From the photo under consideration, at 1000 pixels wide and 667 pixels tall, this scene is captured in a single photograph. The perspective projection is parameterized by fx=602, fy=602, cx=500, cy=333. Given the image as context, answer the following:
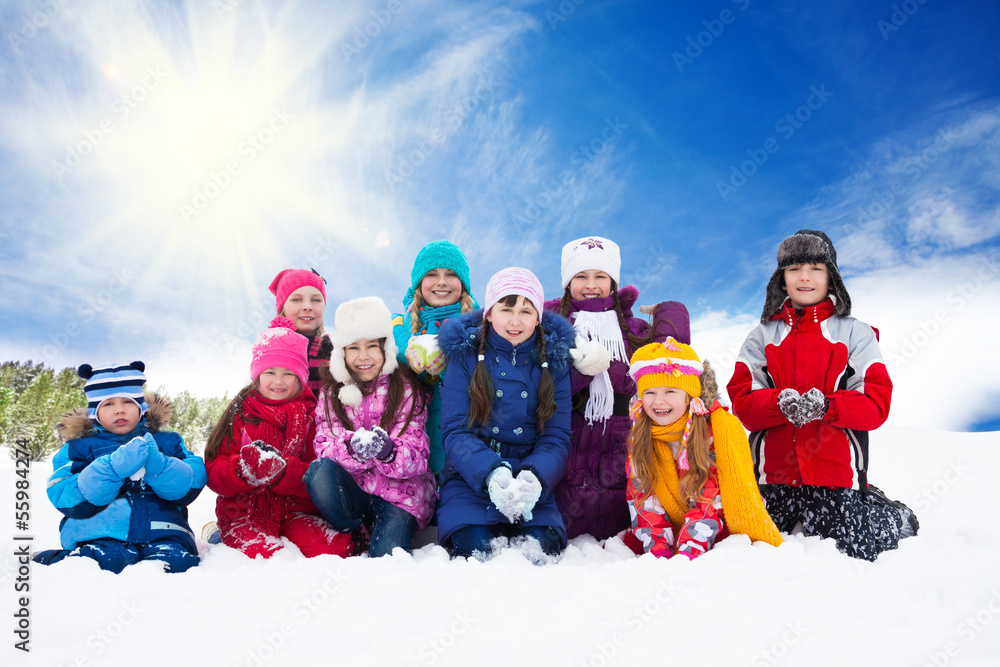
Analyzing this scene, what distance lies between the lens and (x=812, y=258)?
4.18 meters

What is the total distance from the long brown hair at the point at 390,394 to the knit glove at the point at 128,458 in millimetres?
1087

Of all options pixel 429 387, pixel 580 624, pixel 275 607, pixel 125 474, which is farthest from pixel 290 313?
pixel 580 624

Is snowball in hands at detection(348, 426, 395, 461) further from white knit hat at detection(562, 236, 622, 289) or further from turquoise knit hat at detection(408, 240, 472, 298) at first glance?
white knit hat at detection(562, 236, 622, 289)

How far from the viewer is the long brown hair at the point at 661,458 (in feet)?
11.7

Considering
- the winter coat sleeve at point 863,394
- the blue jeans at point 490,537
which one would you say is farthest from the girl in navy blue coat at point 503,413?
the winter coat sleeve at point 863,394

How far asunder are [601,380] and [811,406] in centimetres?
131

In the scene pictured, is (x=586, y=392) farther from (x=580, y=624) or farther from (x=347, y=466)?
(x=580, y=624)

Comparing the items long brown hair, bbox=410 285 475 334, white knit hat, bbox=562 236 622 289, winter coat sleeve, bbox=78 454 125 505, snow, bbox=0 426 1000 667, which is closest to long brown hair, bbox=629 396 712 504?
snow, bbox=0 426 1000 667

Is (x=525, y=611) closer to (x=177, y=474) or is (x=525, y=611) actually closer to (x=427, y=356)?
(x=427, y=356)

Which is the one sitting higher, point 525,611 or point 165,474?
point 165,474

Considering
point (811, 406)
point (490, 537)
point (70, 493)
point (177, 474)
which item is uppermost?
point (811, 406)

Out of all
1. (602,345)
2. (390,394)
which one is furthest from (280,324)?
(602,345)

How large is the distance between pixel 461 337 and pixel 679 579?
6.37 feet

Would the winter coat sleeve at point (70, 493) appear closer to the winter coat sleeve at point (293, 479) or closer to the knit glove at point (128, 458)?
the knit glove at point (128, 458)
